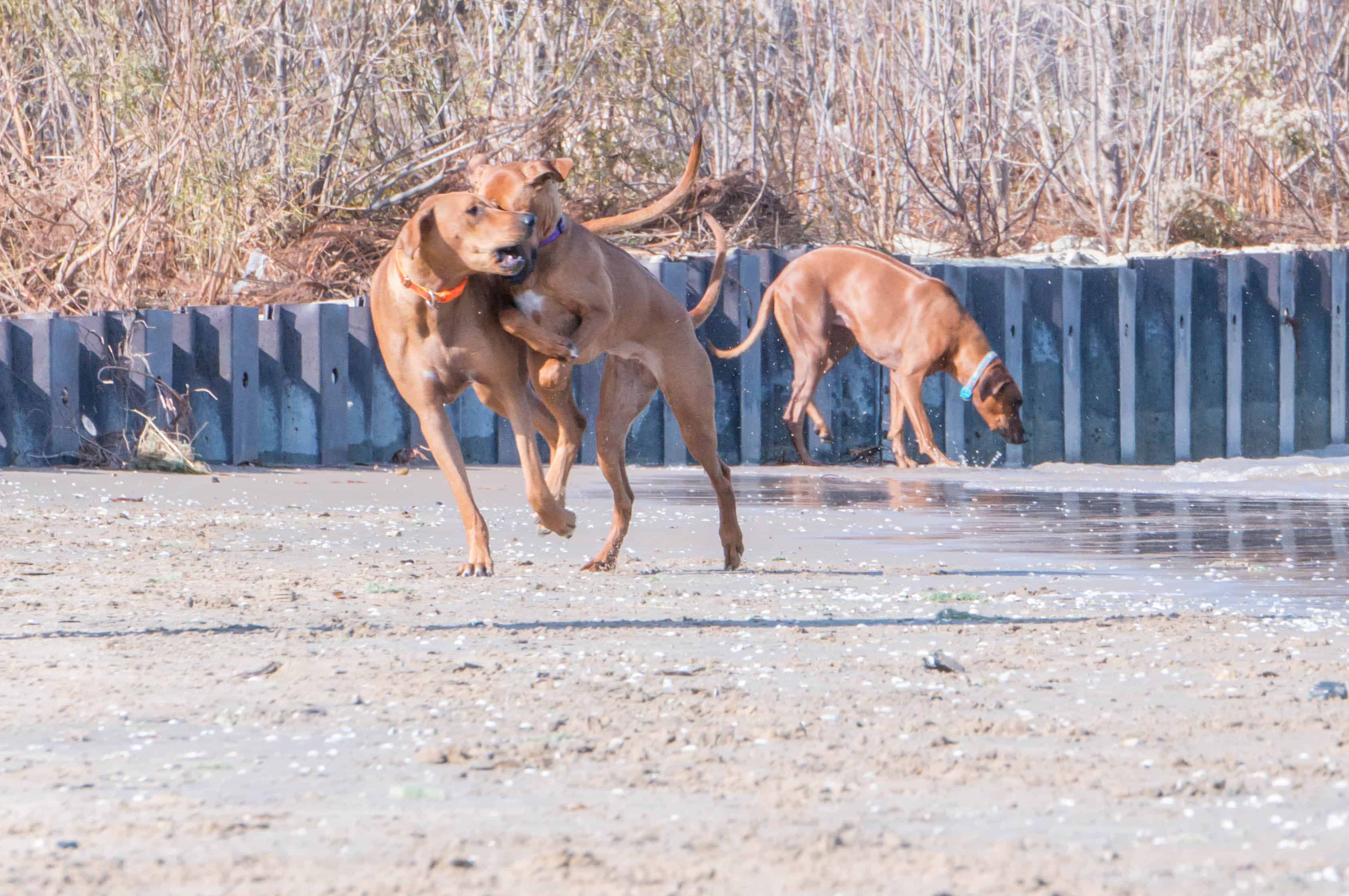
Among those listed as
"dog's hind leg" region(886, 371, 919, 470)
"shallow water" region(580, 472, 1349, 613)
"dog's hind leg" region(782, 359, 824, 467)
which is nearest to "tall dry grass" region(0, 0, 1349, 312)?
"dog's hind leg" region(782, 359, 824, 467)

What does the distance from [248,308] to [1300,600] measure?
28.0 ft

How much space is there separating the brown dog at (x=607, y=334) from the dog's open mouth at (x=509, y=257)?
24 centimetres

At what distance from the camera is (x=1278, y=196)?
19547mm

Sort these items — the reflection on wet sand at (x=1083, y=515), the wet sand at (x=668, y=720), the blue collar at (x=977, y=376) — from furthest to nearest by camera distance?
the blue collar at (x=977, y=376) → the reflection on wet sand at (x=1083, y=515) → the wet sand at (x=668, y=720)

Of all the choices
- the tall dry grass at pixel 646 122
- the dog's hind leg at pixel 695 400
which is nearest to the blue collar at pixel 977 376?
the tall dry grass at pixel 646 122

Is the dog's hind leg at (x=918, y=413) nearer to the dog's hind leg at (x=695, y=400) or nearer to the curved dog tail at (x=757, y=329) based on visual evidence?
the curved dog tail at (x=757, y=329)

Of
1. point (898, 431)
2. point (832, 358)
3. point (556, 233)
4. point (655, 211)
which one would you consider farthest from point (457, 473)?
point (832, 358)

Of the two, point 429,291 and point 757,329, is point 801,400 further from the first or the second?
point 429,291

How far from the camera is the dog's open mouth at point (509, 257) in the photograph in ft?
22.1

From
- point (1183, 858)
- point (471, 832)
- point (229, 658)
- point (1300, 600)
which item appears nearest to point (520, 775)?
point (471, 832)

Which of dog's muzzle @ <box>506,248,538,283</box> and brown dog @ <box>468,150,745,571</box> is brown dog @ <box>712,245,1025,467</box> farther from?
dog's muzzle @ <box>506,248,538,283</box>

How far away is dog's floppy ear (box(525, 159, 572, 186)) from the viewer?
7004 millimetres

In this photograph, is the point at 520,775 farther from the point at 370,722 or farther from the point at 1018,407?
the point at 1018,407

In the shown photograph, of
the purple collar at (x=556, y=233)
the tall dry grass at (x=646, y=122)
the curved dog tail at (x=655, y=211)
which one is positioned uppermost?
the tall dry grass at (x=646, y=122)
